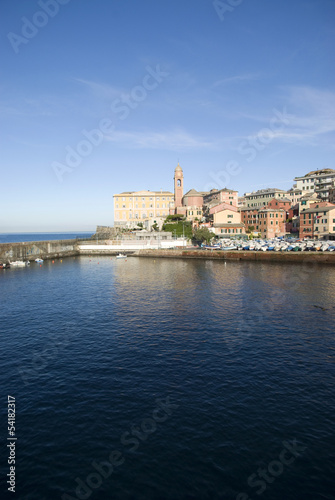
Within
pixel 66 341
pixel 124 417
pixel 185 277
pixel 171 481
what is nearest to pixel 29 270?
pixel 185 277

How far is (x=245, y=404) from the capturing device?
1989cm

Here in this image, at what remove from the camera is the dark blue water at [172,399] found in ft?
47.7

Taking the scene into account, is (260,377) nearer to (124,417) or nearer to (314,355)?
(314,355)

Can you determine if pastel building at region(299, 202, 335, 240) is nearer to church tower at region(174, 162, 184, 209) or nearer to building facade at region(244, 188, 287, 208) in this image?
building facade at region(244, 188, 287, 208)

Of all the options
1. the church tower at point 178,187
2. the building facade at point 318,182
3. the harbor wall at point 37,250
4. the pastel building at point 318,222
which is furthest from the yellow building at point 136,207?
the pastel building at point 318,222

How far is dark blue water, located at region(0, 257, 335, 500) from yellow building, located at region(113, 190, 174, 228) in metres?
122

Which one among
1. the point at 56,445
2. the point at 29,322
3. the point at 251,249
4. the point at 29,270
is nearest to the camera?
the point at 56,445

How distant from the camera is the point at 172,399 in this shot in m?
20.5

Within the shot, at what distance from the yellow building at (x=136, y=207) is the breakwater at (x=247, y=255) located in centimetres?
5411

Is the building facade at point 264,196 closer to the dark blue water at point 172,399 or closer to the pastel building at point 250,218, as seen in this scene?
the pastel building at point 250,218

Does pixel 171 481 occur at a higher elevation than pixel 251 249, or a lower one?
lower

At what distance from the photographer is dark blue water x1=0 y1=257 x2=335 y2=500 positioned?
572 inches

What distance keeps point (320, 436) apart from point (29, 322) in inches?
1254

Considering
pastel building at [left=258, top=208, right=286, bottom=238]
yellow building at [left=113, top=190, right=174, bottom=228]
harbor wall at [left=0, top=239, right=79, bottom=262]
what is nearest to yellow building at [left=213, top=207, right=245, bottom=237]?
pastel building at [left=258, top=208, right=286, bottom=238]
